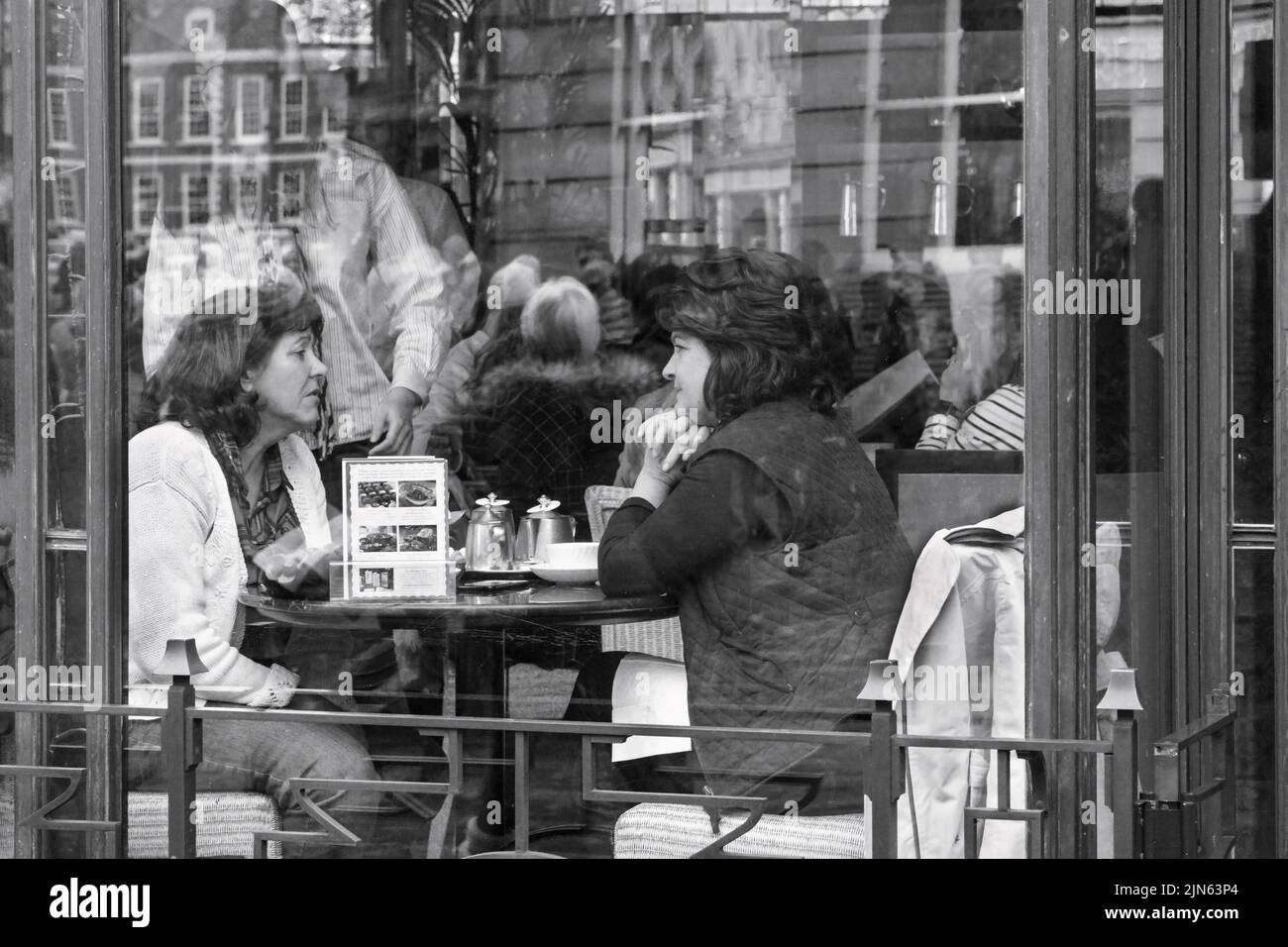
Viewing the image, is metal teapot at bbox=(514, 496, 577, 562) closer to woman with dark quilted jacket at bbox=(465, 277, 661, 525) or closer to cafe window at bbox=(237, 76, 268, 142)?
woman with dark quilted jacket at bbox=(465, 277, 661, 525)

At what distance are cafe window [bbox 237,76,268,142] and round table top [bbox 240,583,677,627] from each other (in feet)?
4.27

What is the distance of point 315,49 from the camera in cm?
427

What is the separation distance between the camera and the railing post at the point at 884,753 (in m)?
3.33

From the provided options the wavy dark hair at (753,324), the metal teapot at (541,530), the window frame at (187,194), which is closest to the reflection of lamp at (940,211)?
the wavy dark hair at (753,324)

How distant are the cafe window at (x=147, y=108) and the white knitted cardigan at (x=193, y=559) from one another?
808 mm

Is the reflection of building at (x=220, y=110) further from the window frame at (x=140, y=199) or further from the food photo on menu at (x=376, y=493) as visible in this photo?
the food photo on menu at (x=376, y=493)

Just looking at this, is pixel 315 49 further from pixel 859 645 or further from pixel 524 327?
pixel 859 645

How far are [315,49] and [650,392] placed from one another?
135 centimetres

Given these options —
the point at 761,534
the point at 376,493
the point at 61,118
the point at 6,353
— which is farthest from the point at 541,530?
the point at 61,118

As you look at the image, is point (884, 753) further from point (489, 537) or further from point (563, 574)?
point (489, 537)

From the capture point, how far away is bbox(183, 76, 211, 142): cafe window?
14.1ft

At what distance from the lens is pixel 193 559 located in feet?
14.2

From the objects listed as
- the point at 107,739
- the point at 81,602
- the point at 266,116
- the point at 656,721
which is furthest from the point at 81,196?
the point at 656,721

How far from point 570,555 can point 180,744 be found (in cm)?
112
